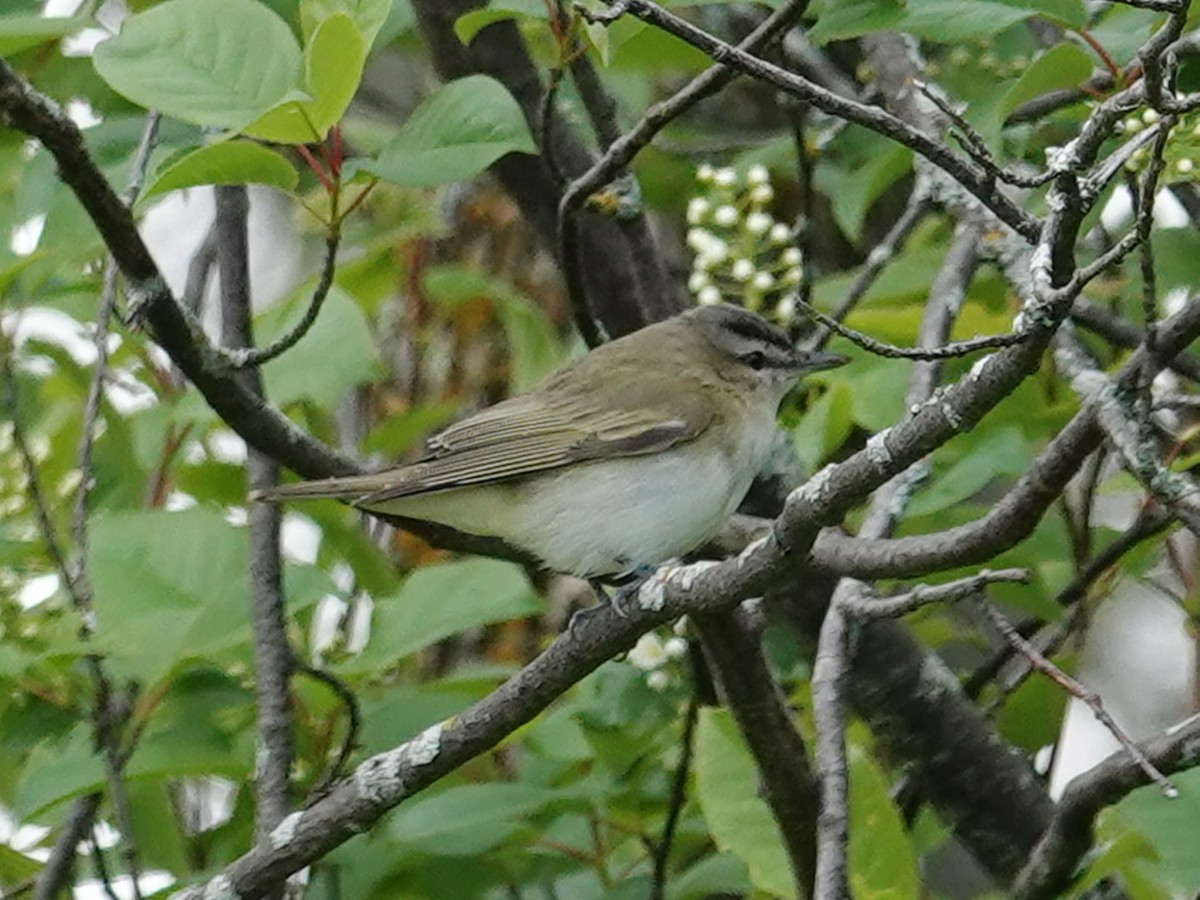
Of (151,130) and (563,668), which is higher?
(151,130)

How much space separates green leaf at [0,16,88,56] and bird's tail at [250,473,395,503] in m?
0.80

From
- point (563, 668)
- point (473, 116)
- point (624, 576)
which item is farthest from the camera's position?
point (624, 576)

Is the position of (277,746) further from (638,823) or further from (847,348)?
(847,348)

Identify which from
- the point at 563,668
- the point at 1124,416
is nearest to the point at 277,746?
the point at 563,668

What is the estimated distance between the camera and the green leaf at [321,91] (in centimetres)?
230

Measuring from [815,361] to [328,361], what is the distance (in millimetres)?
963

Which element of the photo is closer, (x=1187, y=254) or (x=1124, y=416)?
(x=1124, y=416)

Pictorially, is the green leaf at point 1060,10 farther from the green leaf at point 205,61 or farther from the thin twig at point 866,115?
the green leaf at point 205,61

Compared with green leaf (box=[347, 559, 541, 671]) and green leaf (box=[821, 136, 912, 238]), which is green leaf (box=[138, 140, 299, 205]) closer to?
green leaf (box=[347, 559, 541, 671])

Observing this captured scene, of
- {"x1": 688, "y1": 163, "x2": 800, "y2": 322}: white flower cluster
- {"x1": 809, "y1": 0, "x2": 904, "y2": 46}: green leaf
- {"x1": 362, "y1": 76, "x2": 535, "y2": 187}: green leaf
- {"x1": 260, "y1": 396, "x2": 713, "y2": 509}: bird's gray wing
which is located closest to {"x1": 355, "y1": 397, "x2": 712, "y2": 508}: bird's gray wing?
{"x1": 260, "y1": 396, "x2": 713, "y2": 509}: bird's gray wing

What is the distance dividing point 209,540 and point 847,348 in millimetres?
1469

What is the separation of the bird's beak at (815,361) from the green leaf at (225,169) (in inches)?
52.2

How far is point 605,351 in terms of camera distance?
11.7 ft

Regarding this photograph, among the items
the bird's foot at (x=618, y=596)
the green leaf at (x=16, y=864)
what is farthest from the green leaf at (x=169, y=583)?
the green leaf at (x=16, y=864)
